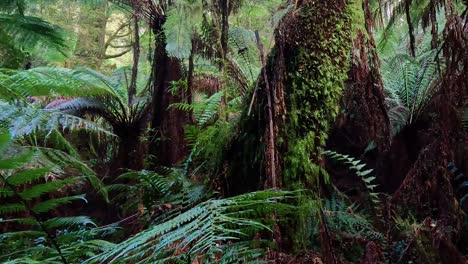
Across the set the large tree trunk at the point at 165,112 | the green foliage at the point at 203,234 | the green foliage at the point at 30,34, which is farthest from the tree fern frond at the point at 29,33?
the green foliage at the point at 203,234

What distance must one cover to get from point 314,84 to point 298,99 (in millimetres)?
98

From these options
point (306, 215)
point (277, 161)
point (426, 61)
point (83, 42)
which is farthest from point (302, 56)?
point (83, 42)

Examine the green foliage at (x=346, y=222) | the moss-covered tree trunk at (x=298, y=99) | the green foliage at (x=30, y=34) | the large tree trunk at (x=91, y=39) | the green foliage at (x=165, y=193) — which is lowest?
the green foliage at (x=346, y=222)

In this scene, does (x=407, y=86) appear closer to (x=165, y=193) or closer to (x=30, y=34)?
(x=165, y=193)

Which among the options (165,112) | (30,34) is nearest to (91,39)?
(165,112)

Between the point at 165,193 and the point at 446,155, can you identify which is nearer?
the point at 446,155

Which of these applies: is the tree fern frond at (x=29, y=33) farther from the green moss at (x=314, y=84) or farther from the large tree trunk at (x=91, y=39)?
the large tree trunk at (x=91, y=39)

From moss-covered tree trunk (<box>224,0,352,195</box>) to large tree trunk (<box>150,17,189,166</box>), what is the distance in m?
2.12

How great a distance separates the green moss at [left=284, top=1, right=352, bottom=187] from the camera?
172 cm

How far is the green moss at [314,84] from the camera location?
1.72m

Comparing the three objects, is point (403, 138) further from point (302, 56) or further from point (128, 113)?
point (128, 113)

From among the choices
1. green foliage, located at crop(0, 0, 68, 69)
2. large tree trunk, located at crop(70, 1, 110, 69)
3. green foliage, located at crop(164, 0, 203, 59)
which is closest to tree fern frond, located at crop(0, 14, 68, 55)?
green foliage, located at crop(0, 0, 68, 69)

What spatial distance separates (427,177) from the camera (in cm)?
201

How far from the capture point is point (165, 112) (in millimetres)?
4188
